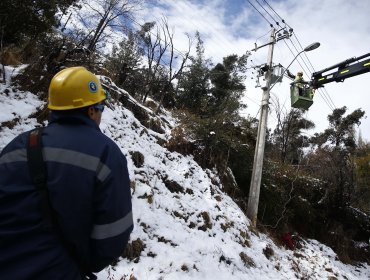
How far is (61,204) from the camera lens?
1.55 m

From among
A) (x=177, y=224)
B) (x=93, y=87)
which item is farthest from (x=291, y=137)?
(x=93, y=87)

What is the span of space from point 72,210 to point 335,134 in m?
33.8

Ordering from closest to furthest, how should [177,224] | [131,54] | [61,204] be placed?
[61,204] < [177,224] < [131,54]

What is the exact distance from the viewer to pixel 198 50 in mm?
28031

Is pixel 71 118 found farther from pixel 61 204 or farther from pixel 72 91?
pixel 61 204

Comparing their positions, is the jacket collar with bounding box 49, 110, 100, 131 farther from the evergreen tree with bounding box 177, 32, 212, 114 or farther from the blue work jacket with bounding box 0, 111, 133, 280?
the evergreen tree with bounding box 177, 32, 212, 114

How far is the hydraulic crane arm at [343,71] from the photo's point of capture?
390 inches

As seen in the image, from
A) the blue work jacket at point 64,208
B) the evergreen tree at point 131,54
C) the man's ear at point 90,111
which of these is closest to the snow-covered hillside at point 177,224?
the blue work jacket at point 64,208

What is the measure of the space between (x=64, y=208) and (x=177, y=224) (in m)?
6.07

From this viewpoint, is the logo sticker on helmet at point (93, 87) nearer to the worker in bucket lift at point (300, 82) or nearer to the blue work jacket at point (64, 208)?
the blue work jacket at point (64, 208)

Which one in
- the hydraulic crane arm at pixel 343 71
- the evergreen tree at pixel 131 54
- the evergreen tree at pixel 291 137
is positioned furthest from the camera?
the evergreen tree at pixel 291 137

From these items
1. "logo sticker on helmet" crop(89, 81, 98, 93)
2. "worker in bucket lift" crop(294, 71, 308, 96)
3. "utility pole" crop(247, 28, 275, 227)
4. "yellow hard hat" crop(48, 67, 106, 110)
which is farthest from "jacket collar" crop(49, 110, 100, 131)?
"worker in bucket lift" crop(294, 71, 308, 96)

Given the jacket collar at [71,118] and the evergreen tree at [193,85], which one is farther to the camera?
the evergreen tree at [193,85]

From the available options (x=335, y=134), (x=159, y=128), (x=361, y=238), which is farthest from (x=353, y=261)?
(x=335, y=134)
